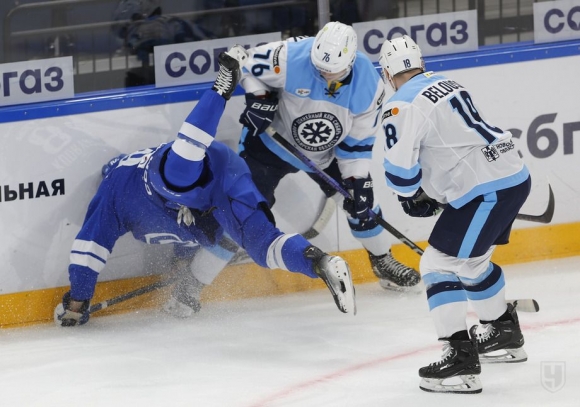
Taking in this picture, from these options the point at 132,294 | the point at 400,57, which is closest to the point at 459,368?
the point at 400,57

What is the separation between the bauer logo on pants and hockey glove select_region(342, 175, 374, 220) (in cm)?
109

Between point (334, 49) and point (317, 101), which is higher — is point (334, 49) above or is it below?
above

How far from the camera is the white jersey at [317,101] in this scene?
441 centimetres

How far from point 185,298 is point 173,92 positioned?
0.85 m

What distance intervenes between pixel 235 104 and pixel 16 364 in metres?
1.43

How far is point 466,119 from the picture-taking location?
347 cm

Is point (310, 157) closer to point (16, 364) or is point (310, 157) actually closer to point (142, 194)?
point (142, 194)

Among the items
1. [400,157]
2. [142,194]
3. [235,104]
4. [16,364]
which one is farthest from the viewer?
[235,104]

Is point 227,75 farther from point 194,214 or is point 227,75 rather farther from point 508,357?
point 508,357

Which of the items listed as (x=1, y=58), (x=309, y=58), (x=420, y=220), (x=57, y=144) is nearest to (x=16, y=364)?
(x=57, y=144)

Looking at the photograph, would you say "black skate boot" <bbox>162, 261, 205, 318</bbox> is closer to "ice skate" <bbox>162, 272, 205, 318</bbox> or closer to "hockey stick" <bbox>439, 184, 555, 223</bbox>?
"ice skate" <bbox>162, 272, 205, 318</bbox>

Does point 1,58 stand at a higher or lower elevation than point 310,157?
higher

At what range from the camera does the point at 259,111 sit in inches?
173

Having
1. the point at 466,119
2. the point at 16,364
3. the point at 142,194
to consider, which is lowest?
the point at 16,364
